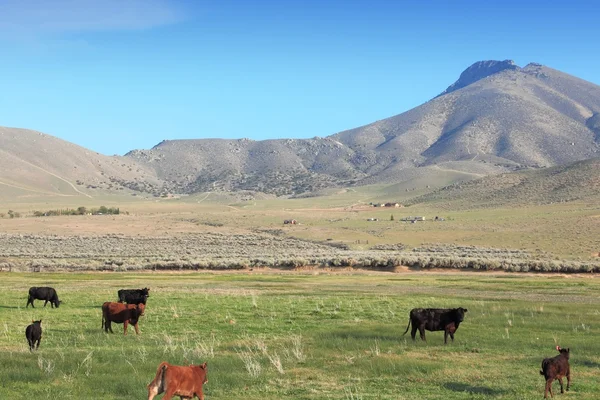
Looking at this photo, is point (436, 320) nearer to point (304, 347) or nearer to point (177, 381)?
point (304, 347)

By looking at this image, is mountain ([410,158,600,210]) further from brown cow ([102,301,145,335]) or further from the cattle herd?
brown cow ([102,301,145,335])

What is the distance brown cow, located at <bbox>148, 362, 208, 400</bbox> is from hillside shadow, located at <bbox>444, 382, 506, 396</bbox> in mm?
5462

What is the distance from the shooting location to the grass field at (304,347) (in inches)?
529

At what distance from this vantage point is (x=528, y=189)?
137500mm

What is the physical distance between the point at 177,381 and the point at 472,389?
6293 millimetres

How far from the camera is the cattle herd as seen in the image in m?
10.5

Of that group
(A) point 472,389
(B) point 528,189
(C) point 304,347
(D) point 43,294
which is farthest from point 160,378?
(B) point 528,189

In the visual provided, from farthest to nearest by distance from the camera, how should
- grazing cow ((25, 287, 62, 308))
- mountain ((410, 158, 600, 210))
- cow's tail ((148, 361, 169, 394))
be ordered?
mountain ((410, 158, 600, 210)) → grazing cow ((25, 287, 62, 308)) → cow's tail ((148, 361, 169, 394))

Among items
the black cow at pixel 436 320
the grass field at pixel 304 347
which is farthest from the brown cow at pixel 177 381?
the black cow at pixel 436 320

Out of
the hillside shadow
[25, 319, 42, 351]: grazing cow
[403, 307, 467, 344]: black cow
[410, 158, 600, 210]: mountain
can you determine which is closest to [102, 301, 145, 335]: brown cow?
[25, 319, 42, 351]: grazing cow

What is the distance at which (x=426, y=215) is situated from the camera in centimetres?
12119

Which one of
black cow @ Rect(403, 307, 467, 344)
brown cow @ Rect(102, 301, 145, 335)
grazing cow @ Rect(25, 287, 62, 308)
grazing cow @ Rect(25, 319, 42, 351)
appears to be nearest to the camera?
grazing cow @ Rect(25, 319, 42, 351)

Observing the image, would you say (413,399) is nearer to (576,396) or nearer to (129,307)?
(576,396)

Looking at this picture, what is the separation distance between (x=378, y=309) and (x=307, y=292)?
31.8ft
